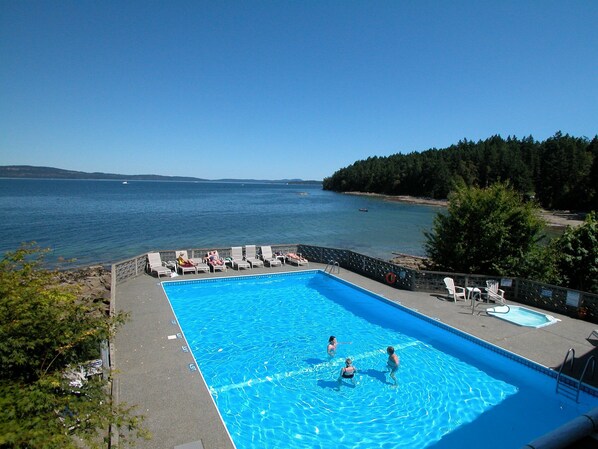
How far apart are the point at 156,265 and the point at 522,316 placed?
588 inches

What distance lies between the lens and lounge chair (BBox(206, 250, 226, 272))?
17.3 m

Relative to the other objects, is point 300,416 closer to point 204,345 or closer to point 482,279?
point 204,345

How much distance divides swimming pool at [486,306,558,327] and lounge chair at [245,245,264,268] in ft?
35.0

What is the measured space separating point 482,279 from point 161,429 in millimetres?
12518

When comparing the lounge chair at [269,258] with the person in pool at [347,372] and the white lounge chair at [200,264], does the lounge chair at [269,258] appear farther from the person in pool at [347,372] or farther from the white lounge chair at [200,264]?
the person in pool at [347,372]

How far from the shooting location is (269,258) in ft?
61.6

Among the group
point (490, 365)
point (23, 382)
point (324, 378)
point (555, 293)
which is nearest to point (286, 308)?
point (324, 378)

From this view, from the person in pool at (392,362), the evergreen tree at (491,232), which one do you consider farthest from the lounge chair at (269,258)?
the person in pool at (392,362)

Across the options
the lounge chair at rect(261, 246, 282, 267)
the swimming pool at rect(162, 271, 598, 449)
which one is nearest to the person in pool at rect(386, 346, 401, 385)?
the swimming pool at rect(162, 271, 598, 449)

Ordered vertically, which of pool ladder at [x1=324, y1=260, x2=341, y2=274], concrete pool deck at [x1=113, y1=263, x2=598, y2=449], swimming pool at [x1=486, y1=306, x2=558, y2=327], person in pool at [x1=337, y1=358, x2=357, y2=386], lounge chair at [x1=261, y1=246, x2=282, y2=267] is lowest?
person in pool at [x1=337, y1=358, x2=357, y2=386]

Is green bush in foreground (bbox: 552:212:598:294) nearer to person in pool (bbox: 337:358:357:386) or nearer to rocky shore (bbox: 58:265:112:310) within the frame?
person in pool (bbox: 337:358:357:386)

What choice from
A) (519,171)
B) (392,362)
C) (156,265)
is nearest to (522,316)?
(392,362)

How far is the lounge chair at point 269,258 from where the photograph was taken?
60.2ft

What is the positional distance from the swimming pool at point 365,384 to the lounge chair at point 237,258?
4297 millimetres
